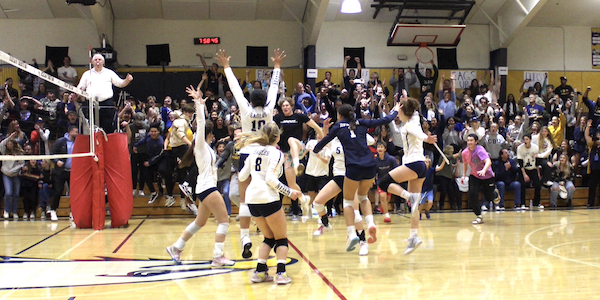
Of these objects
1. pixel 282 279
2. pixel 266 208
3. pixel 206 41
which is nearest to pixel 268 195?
pixel 266 208

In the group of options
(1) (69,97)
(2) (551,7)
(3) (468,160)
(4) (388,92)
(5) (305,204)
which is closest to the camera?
(5) (305,204)

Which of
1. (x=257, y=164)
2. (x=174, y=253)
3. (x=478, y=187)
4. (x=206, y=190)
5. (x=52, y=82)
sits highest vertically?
(x=52, y=82)

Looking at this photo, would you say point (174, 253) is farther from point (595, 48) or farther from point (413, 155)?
point (595, 48)

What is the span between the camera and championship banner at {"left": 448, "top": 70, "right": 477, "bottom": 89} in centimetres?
2034

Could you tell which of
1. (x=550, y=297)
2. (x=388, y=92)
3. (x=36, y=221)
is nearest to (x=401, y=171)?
(x=550, y=297)

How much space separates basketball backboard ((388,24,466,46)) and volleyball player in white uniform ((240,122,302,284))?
14078 mm

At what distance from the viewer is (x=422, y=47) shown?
19.9 metres

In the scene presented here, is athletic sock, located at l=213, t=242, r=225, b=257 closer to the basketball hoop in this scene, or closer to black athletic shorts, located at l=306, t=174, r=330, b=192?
black athletic shorts, located at l=306, t=174, r=330, b=192

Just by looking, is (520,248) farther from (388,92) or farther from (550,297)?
(388,92)

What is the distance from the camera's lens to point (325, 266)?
253 inches

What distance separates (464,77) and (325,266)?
51.8ft

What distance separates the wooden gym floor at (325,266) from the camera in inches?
203

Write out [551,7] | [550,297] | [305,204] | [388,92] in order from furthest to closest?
1. [551,7]
2. [388,92]
3. [305,204]
4. [550,297]

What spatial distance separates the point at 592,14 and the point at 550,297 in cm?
A: 1865
